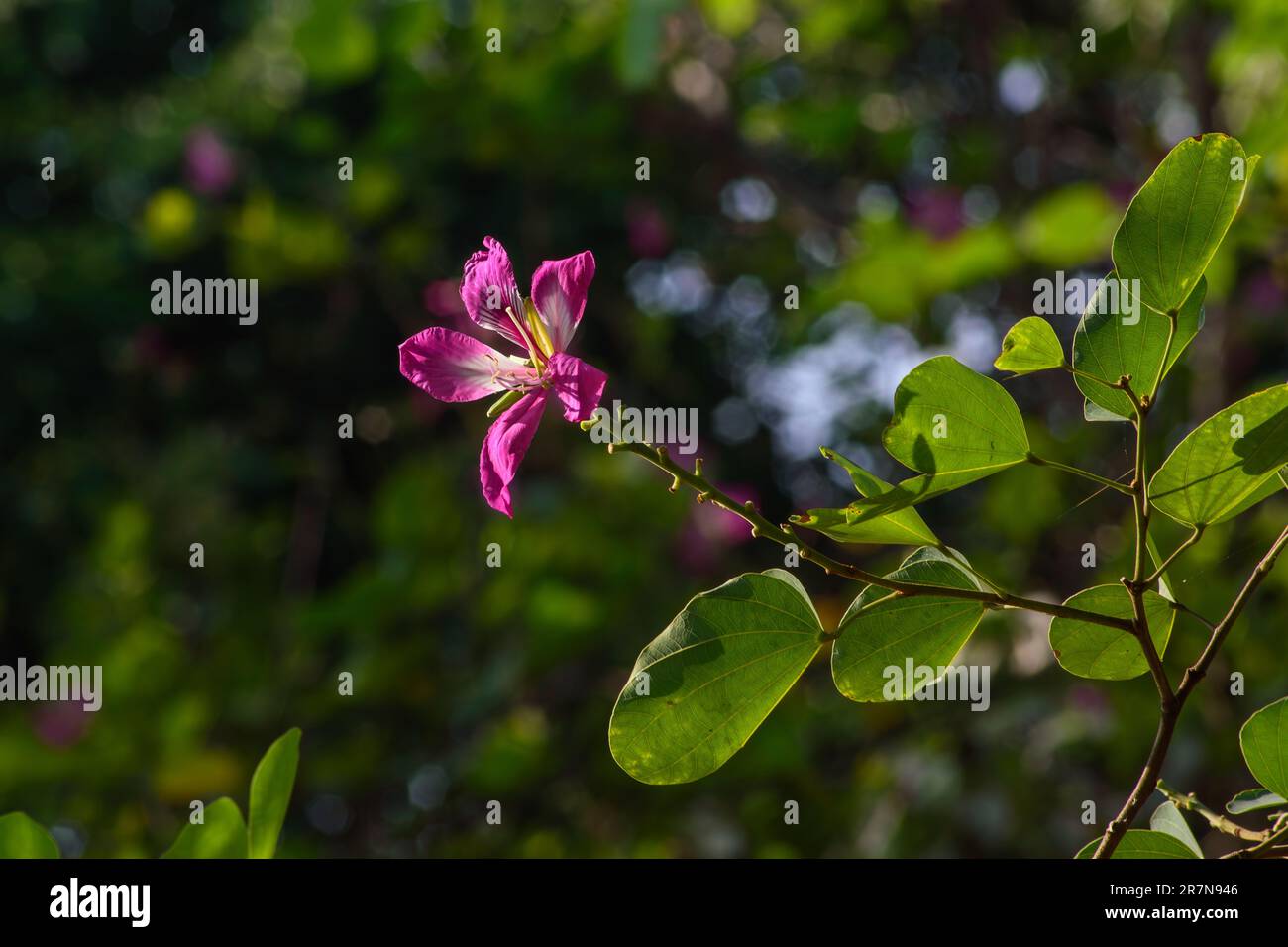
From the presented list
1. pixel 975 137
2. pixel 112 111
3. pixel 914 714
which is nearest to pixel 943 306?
pixel 975 137

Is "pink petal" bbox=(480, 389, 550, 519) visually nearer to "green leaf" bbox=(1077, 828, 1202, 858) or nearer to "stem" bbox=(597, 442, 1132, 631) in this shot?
"stem" bbox=(597, 442, 1132, 631)

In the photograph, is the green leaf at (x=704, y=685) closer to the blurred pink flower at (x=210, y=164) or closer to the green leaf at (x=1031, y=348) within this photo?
the green leaf at (x=1031, y=348)

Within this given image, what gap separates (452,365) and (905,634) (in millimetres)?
169

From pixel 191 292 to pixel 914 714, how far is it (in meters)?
A: 1.63

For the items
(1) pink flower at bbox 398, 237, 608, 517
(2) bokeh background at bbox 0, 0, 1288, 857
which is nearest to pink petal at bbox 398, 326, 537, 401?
(1) pink flower at bbox 398, 237, 608, 517

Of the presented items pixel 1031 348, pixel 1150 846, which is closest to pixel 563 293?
pixel 1031 348

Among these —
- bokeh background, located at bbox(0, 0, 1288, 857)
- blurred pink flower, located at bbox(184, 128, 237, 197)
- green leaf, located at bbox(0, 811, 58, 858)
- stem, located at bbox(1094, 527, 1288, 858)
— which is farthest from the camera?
blurred pink flower, located at bbox(184, 128, 237, 197)

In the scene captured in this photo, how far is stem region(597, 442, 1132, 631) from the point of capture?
313 mm

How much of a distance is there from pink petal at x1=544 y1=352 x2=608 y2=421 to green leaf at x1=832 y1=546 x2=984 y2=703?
0.10 m

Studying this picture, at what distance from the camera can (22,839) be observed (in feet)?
1.39

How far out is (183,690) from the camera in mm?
1741

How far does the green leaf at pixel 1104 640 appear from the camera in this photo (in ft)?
1.25
